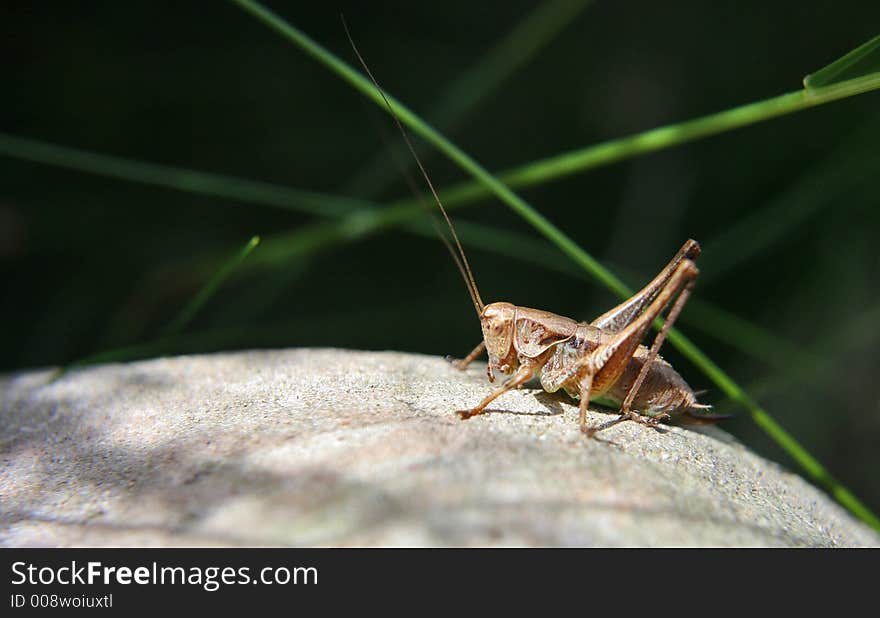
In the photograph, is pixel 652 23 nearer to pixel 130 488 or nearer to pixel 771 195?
pixel 771 195

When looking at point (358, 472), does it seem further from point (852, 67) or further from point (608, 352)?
point (852, 67)

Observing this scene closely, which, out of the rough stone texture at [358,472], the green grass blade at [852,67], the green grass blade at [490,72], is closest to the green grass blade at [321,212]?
the green grass blade at [490,72]

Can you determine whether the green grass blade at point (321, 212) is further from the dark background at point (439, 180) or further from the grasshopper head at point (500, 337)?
the grasshopper head at point (500, 337)

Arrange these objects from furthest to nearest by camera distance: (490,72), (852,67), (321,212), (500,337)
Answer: (490,72), (321,212), (500,337), (852,67)

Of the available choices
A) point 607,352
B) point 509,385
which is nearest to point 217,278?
point 509,385

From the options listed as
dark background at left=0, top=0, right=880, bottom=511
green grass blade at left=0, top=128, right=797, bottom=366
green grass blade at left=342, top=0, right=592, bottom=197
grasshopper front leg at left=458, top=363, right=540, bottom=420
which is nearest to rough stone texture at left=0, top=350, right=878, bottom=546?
grasshopper front leg at left=458, top=363, right=540, bottom=420

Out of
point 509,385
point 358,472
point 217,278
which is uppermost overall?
point 217,278

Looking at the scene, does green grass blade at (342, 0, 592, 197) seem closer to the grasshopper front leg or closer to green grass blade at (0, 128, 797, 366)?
green grass blade at (0, 128, 797, 366)
